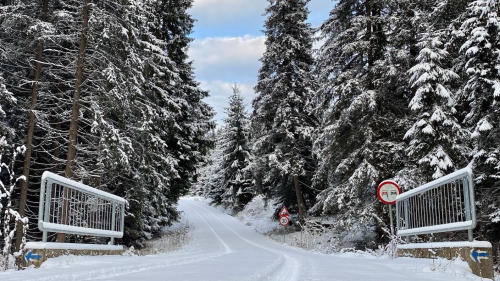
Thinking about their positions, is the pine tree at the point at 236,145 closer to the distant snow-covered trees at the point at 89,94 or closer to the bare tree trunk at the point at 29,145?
the distant snow-covered trees at the point at 89,94

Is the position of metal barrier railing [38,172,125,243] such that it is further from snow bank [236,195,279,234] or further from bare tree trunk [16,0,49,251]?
snow bank [236,195,279,234]

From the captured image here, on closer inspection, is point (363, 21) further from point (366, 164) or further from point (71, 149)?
point (71, 149)

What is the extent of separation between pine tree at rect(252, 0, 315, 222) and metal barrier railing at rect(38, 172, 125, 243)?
47.9 ft

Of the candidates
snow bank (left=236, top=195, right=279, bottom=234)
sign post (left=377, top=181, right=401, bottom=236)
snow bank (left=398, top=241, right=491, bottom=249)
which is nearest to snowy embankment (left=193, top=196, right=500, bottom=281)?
snow bank (left=236, top=195, right=279, bottom=234)

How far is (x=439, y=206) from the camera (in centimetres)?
657

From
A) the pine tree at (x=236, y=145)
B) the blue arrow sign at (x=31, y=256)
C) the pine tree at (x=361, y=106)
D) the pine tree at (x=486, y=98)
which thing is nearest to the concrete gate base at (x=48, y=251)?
the blue arrow sign at (x=31, y=256)

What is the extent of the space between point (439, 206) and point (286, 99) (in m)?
17.1

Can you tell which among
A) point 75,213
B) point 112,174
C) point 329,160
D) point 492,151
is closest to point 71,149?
point 112,174

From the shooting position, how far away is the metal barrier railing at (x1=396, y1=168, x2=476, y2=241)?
5402 millimetres

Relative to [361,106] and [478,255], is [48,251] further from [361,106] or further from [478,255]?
[361,106]

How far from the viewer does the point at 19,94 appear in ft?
51.2

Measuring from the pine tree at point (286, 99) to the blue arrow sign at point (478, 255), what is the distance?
17.0 meters

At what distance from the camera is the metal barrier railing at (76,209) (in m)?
5.55

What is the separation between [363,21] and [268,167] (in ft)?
40.3
